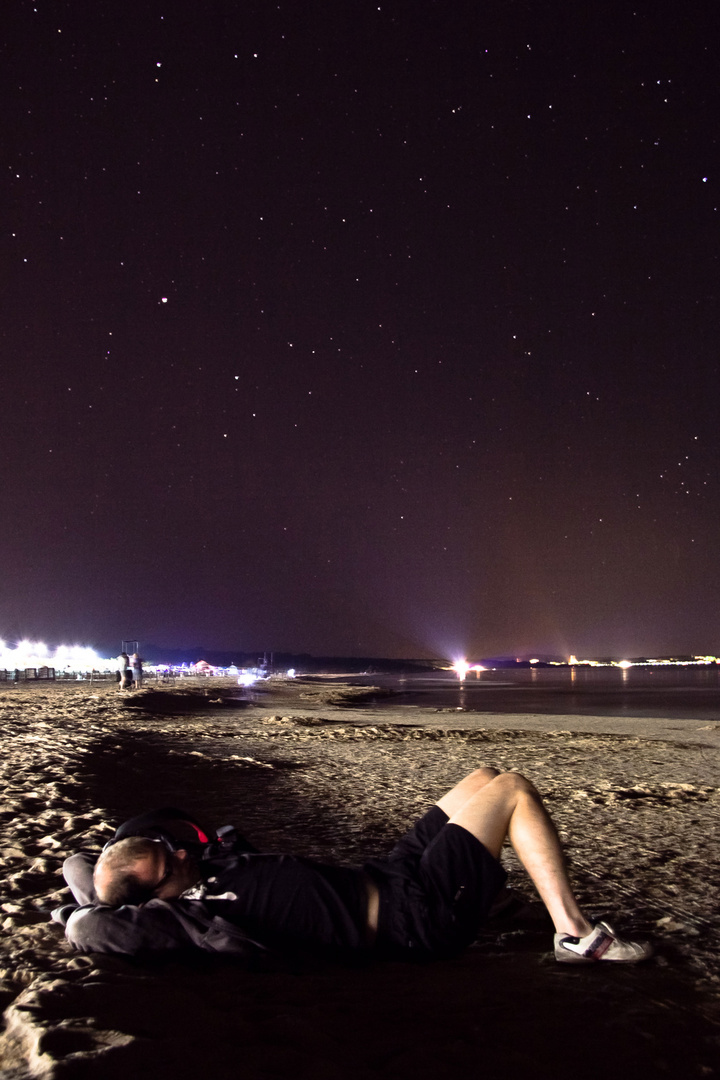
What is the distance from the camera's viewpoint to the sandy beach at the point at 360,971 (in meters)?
2.29

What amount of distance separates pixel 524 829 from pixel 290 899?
0.97 metres

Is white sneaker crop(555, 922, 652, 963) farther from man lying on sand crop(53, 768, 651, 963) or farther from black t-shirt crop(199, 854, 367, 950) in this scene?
black t-shirt crop(199, 854, 367, 950)

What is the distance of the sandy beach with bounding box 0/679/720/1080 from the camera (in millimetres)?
2289

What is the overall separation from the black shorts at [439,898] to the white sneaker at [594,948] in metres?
0.45

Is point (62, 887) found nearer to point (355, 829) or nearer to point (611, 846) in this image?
point (355, 829)

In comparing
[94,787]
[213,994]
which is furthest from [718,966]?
[94,787]

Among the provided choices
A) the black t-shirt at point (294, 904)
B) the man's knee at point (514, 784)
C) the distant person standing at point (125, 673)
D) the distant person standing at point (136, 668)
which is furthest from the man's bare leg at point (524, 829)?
the distant person standing at point (136, 668)

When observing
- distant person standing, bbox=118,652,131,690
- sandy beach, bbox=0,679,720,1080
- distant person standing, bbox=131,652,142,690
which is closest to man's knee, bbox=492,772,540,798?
sandy beach, bbox=0,679,720,1080

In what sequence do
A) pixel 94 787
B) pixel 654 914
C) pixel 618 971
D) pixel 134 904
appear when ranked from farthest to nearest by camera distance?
pixel 94 787 → pixel 654 914 → pixel 618 971 → pixel 134 904

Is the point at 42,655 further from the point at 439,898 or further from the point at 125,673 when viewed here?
the point at 439,898

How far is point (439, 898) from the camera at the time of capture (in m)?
2.82

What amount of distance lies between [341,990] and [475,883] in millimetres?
646

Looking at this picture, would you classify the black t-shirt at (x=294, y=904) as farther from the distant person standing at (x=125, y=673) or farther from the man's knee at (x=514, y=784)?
the distant person standing at (x=125, y=673)

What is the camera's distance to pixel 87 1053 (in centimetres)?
217
